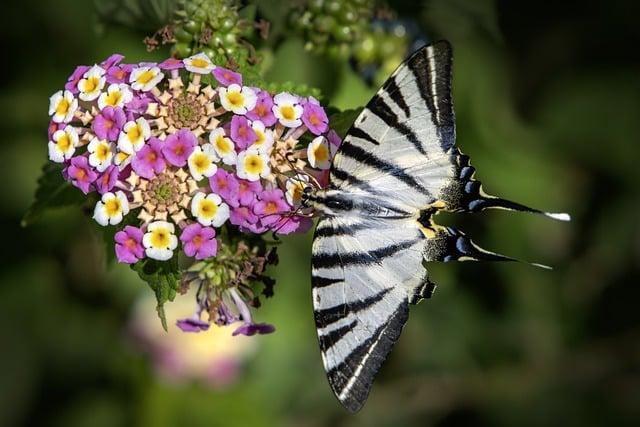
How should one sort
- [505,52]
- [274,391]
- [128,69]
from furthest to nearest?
1. [505,52]
2. [274,391]
3. [128,69]

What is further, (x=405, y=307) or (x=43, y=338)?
(x=43, y=338)

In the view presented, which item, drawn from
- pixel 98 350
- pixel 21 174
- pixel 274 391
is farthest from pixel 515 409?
pixel 21 174

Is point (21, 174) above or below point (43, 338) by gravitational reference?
above

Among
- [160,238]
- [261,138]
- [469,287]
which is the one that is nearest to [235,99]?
[261,138]

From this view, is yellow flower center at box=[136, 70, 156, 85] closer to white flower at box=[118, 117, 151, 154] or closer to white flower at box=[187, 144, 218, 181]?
white flower at box=[118, 117, 151, 154]

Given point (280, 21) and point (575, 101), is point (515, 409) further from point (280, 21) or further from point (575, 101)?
point (280, 21)

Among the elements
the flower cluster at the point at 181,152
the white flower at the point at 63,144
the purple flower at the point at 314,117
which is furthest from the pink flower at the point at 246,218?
the white flower at the point at 63,144

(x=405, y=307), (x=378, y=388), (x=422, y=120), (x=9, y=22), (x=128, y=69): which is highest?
(x=9, y=22)

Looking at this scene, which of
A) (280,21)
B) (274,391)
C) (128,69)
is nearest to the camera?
(128,69)
